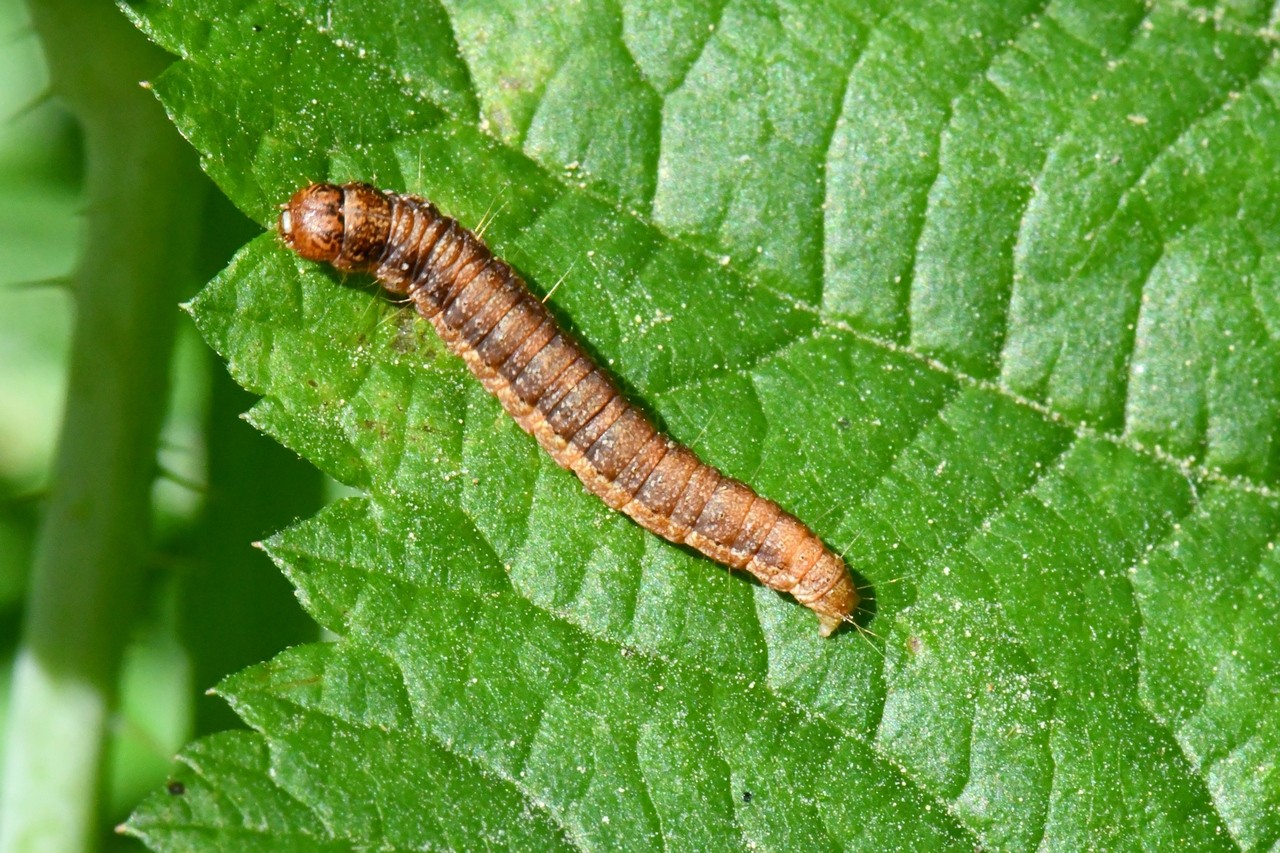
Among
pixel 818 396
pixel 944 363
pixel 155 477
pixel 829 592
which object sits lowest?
pixel 155 477

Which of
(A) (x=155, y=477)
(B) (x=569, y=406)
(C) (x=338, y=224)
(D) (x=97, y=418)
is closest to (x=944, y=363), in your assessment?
(B) (x=569, y=406)

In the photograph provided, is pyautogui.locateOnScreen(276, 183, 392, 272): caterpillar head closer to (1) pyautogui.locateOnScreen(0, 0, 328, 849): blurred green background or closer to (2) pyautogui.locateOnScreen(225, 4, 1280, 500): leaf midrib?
(2) pyautogui.locateOnScreen(225, 4, 1280, 500): leaf midrib

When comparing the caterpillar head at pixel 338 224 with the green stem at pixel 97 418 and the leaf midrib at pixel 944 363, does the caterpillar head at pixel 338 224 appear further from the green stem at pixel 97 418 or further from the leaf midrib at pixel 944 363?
the green stem at pixel 97 418

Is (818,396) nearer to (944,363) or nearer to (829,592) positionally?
(944,363)

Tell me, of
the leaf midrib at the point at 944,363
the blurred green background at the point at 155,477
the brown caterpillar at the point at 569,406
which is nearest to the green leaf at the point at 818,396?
the leaf midrib at the point at 944,363

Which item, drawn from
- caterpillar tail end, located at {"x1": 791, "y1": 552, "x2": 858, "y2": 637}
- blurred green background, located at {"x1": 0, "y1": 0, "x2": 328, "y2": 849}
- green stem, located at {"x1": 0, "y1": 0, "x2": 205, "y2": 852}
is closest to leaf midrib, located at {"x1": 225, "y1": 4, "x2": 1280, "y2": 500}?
caterpillar tail end, located at {"x1": 791, "y1": 552, "x2": 858, "y2": 637}
